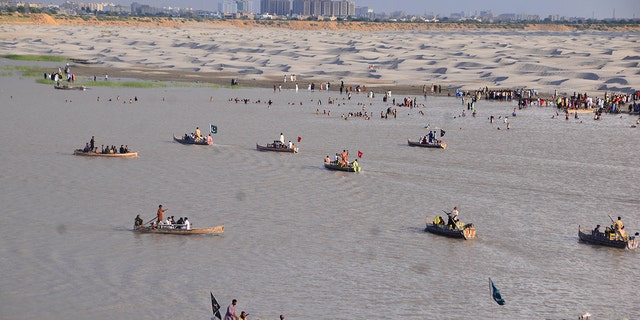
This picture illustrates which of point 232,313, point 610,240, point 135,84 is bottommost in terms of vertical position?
point 135,84

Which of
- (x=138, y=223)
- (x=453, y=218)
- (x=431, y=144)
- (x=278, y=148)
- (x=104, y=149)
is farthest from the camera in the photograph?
(x=431, y=144)

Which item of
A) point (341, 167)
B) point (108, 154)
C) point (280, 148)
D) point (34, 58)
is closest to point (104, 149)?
point (108, 154)

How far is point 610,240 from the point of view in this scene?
32.5m

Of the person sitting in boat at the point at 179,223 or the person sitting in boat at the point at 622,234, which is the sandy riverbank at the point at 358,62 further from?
the person sitting in boat at the point at 179,223

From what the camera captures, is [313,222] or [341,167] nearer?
[313,222]

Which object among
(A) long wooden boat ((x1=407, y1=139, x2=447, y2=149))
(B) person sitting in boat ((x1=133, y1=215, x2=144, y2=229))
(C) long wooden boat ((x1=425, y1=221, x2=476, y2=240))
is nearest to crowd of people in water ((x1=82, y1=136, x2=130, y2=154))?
(B) person sitting in boat ((x1=133, y1=215, x2=144, y2=229))

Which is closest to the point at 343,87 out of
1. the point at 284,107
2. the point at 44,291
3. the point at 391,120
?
the point at 284,107

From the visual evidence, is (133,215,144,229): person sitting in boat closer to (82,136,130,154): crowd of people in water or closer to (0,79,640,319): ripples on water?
(0,79,640,319): ripples on water

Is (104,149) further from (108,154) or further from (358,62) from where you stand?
(358,62)

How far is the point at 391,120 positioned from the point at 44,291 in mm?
42323

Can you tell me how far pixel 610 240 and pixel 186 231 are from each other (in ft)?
47.5

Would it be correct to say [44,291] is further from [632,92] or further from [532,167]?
[632,92]

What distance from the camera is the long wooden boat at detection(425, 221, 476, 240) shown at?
108 ft

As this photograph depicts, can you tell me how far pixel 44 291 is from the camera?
86.9ft
